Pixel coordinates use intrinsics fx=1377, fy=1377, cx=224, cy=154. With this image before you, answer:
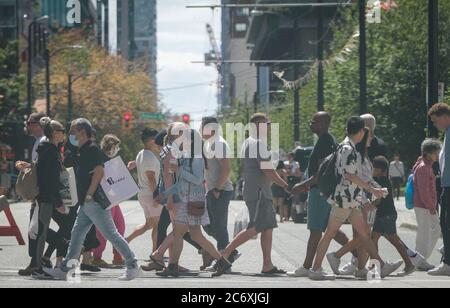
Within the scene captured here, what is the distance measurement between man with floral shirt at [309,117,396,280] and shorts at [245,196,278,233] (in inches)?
41.7

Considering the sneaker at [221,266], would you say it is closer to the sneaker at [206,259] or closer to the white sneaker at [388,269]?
the sneaker at [206,259]

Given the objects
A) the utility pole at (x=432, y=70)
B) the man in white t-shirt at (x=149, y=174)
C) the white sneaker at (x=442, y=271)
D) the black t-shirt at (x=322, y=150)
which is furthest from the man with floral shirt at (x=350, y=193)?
the utility pole at (x=432, y=70)

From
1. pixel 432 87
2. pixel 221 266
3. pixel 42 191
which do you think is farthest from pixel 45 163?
pixel 432 87

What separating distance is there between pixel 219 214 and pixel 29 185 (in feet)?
8.50

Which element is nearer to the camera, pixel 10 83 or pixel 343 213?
pixel 343 213

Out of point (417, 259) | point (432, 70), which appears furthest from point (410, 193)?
point (432, 70)

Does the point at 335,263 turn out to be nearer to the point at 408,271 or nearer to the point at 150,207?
the point at 408,271

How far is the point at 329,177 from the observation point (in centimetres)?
1421

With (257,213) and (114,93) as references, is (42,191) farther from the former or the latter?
(114,93)

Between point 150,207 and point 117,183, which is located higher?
point 117,183

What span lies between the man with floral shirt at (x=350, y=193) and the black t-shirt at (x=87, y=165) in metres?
2.45

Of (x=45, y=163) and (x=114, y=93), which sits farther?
(x=114, y=93)
